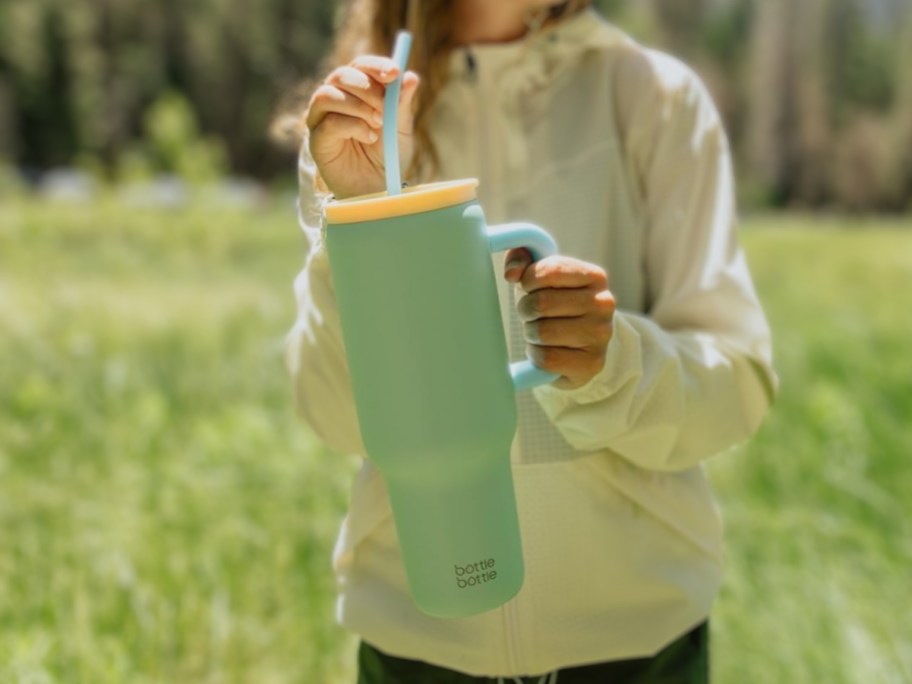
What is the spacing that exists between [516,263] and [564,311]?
48mm

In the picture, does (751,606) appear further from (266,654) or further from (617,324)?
(617,324)

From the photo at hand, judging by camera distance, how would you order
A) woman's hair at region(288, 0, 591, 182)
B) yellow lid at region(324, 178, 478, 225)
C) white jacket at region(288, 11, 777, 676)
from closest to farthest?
yellow lid at region(324, 178, 478, 225) → white jacket at region(288, 11, 777, 676) → woman's hair at region(288, 0, 591, 182)

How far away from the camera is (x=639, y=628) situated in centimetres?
99

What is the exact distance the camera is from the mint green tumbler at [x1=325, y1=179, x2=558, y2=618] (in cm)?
70

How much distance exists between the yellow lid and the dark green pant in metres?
0.49

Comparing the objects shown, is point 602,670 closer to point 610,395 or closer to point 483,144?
point 610,395

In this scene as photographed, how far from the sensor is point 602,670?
1.03 metres

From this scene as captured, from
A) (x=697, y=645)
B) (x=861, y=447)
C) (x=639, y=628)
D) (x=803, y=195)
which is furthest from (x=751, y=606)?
(x=803, y=195)

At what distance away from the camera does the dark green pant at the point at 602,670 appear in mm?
1021

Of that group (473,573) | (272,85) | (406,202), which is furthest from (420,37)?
(272,85)

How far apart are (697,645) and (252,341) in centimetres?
255

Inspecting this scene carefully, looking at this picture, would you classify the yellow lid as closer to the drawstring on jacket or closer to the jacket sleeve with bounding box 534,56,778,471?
the jacket sleeve with bounding box 534,56,778,471

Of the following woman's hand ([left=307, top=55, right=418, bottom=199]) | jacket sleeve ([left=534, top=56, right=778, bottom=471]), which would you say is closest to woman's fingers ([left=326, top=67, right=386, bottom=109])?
woman's hand ([left=307, top=55, right=418, bottom=199])

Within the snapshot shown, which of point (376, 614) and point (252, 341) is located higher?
point (376, 614)
